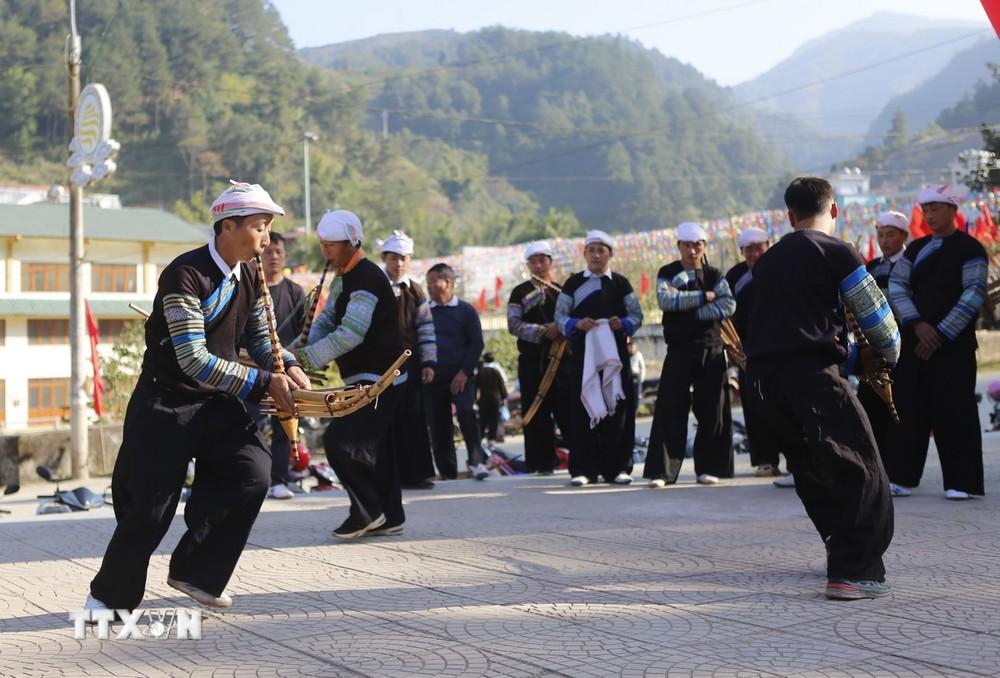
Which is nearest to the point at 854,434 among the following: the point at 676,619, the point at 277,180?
the point at 676,619

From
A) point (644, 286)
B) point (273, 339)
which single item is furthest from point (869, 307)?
point (644, 286)

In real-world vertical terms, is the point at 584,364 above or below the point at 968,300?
below

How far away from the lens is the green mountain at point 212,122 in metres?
86.9

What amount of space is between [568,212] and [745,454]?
110 m

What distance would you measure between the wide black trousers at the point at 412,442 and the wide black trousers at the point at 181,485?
4757mm

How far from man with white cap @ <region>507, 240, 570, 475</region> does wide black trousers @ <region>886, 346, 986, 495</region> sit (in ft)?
11.1

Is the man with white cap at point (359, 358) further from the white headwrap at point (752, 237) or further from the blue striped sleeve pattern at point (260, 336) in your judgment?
the white headwrap at point (752, 237)

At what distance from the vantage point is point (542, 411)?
36.7 feet

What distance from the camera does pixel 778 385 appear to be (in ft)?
18.0

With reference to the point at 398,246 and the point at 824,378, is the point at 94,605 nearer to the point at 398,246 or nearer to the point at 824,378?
the point at 824,378

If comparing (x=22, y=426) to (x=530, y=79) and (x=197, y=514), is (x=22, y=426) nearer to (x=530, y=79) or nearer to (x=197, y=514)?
(x=197, y=514)

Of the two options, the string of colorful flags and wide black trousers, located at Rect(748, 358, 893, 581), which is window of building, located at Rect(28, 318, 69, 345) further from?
wide black trousers, located at Rect(748, 358, 893, 581)

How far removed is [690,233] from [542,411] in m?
2.46

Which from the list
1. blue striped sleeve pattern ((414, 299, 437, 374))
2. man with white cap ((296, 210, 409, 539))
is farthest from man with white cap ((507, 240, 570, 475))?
man with white cap ((296, 210, 409, 539))
